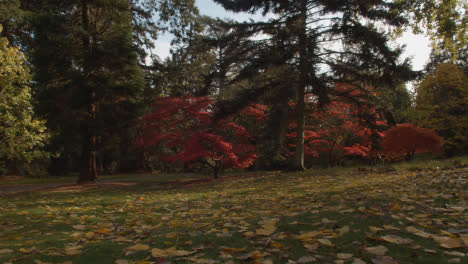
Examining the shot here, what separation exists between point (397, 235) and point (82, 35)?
14152 mm

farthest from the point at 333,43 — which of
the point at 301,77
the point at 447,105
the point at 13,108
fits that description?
the point at 13,108

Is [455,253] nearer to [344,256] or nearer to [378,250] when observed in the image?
[378,250]

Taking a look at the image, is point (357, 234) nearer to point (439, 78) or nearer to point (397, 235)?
point (397, 235)

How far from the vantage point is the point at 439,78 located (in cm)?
1669

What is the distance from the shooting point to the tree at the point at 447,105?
51.7 ft

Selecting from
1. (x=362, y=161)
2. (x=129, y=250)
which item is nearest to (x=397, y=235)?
(x=129, y=250)

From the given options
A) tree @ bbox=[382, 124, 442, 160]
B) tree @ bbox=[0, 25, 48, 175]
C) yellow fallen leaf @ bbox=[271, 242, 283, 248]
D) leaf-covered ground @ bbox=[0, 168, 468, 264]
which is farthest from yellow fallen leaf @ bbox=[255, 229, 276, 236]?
tree @ bbox=[382, 124, 442, 160]

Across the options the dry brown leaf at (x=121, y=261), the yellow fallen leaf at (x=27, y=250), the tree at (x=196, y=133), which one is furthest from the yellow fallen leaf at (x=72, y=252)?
the tree at (x=196, y=133)

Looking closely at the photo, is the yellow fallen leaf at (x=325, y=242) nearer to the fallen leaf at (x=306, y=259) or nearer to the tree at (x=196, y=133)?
the fallen leaf at (x=306, y=259)

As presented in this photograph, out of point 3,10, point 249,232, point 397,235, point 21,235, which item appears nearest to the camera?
point 397,235

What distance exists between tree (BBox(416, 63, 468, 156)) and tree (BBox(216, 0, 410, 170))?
738cm

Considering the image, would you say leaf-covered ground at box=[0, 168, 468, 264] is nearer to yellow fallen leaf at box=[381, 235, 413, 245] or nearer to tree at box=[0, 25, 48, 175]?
yellow fallen leaf at box=[381, 235, 413, 245]

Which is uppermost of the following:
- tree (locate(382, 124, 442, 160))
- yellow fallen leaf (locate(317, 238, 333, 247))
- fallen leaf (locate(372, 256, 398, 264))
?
tree (locate(382, 124, 442, 160))

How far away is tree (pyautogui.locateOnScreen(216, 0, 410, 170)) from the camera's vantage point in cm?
1067
